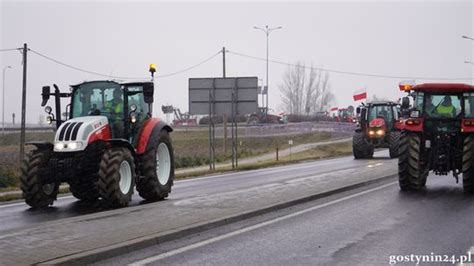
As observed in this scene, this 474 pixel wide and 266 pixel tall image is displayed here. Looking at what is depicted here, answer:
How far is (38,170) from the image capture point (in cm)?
1276

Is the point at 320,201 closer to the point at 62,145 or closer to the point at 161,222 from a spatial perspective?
the point at 161,222

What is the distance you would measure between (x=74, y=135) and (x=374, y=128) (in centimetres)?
2254

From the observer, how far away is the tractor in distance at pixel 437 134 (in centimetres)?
1523

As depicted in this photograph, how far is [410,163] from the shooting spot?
602 inches

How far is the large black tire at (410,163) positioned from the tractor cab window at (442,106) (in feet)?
3.08

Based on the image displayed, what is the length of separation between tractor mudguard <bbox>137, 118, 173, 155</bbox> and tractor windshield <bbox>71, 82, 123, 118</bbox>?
34.2 inches

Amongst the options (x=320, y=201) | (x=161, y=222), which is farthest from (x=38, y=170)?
(x=320, y=201)

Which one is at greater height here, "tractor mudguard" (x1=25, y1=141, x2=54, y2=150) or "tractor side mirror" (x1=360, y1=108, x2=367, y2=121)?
"tractor side mirror" (x1=360, y1=108, x2=367, y2=121)

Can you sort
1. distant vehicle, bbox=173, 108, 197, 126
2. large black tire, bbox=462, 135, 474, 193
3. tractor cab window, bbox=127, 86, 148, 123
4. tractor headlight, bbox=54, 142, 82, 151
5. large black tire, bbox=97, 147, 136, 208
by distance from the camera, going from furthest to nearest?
1. distant vehicle, bbox=173, 108, 197, 126
2. large black tire, bbox=462, 135, 474, 193
3. tractor cab window, bbox=127, 86, 148, 123
4. tractor headlight, bbox=54, 142, 82, 151
5. large black tire, bbox=97, 147, 136, 208

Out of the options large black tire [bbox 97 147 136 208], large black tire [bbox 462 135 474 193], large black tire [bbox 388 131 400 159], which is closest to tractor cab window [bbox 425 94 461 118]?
Result: large black tire [bbox 462 135 474 193]

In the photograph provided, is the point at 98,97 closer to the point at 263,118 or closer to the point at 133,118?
the point at 133,118

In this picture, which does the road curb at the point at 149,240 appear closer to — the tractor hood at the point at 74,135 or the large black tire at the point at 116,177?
the large black tire at the point at 116,177

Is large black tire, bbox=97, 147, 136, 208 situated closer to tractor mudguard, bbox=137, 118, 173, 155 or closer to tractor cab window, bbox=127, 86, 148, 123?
tractor mudguard, bbox=137, 118, 173, 155

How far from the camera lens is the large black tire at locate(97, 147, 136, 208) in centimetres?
1234
